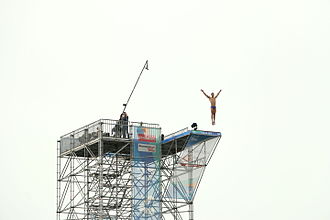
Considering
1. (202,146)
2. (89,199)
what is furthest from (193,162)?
(89,199)

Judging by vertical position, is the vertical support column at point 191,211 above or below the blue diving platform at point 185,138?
below

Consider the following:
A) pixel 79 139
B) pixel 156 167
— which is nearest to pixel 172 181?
pixel 156 167

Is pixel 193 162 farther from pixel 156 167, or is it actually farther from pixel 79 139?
pixel 79 139

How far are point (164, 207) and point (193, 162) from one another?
151 inches

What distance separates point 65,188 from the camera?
309ft

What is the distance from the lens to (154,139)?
298 feet

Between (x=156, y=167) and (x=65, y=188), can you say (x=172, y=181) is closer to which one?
(x=156, y=167)

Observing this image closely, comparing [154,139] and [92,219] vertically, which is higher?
[154,139]

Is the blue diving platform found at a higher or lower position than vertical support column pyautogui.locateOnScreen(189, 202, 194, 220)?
higher

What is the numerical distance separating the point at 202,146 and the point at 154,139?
3.54m

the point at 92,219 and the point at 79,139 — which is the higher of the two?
the point at 79,139

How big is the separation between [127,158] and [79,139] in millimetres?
3743

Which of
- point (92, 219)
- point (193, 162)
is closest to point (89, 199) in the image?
point (92, 219)

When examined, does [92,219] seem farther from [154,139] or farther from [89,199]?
[154,139]
